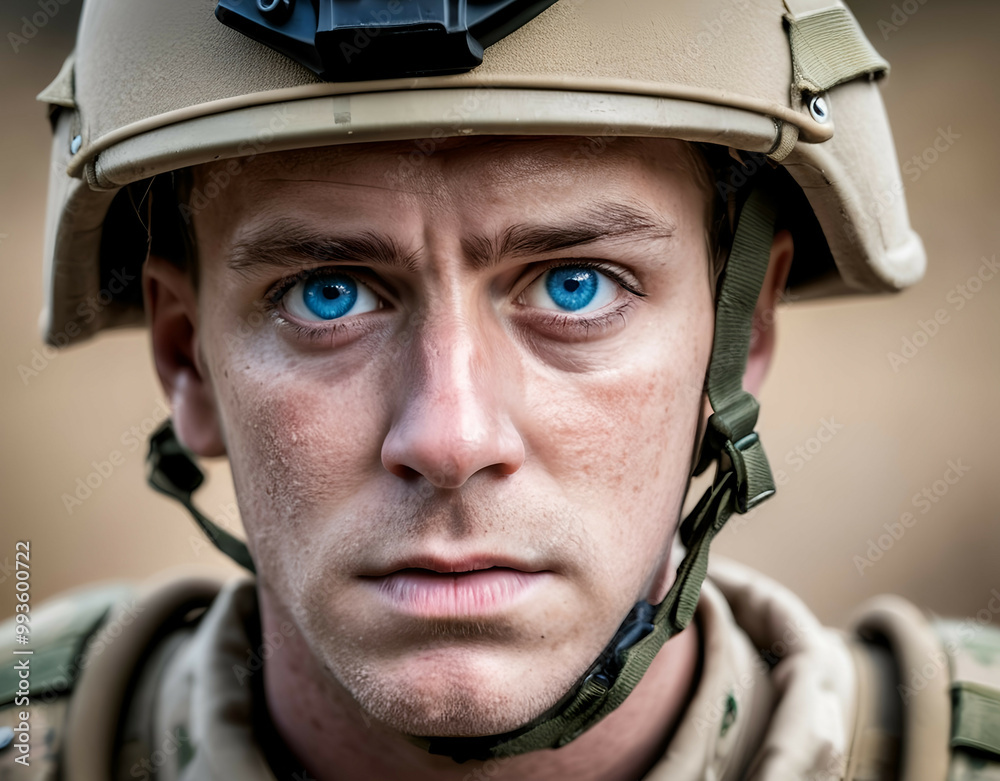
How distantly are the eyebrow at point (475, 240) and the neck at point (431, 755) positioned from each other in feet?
2.49

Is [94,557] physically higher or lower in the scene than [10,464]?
lower

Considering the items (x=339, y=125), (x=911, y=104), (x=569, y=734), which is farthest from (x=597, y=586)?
(x=911, y=104)

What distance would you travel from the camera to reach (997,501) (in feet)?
18.4

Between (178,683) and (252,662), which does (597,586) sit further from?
(178,683)

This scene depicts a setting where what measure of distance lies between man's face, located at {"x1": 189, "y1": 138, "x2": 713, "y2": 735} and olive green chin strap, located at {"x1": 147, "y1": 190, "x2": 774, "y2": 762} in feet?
0.29

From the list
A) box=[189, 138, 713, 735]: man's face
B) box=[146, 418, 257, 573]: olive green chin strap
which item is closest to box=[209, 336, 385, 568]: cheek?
box=[189, 138, 713, 735]: man's face

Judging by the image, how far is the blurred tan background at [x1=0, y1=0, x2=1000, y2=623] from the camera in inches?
218

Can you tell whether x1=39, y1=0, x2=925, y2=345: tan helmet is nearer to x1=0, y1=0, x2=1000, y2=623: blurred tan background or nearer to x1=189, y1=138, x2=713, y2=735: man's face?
x1=189, y1=138, x2=713, y2=735: man's face

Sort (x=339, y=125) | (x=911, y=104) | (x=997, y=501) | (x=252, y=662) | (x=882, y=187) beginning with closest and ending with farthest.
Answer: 1. (x=339, y=125)
2. (x=882, y=187)
3. (x=252, y=662)
4. (x=997, y=501)
5. (x=911, y=104)

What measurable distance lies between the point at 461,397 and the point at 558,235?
0.95 ft

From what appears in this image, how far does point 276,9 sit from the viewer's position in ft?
4.50

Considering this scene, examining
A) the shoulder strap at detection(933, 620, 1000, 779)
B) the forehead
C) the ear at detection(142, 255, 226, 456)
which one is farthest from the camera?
the ear at detection(142, 255, 226, 456)

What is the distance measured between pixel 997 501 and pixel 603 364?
5.03 meters

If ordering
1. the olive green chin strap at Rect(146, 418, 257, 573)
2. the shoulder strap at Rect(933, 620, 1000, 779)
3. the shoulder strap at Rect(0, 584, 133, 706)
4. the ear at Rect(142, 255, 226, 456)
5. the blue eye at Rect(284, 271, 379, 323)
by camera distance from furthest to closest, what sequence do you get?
the olive green chin strap at Rect(146, 418, 257, 573) → the shoulder strap at Rect(0, 584, 133, 706) → the ear at Rect(142, 255, 226, 456) → the shoulder strap at Rect(933, 620, 1000, 779) → the blue eye at Rect(284, 271, 379, 323)
